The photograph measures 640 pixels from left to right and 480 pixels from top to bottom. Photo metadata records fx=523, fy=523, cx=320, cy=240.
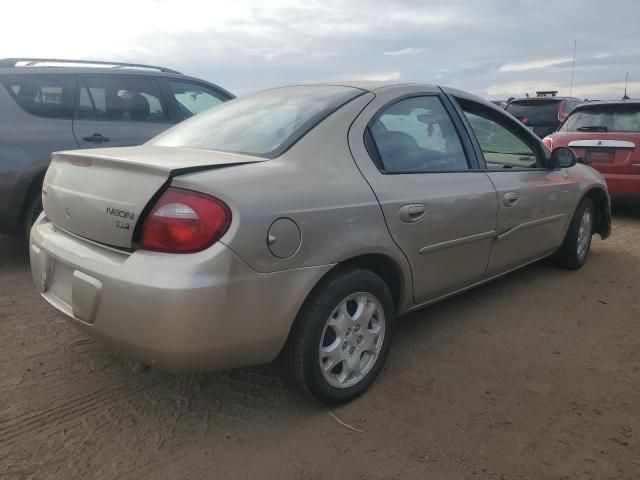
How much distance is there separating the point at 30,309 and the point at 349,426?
2.42 meters

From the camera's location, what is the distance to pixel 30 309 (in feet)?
11.6

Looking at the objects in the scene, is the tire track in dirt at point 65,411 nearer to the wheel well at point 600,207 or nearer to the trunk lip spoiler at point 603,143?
the wheel well at point 600,207

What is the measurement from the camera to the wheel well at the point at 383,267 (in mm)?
2495

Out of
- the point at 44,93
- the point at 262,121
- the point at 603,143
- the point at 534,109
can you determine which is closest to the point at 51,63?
the point at 44,93

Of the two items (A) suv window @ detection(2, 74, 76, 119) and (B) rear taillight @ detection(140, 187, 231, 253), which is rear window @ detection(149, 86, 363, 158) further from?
(A) suv window @ detection(2, 74, 76, 119)

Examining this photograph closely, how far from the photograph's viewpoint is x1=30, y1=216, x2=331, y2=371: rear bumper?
6.32 ft

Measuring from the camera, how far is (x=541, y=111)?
449 inches

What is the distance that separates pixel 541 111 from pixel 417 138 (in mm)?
9711

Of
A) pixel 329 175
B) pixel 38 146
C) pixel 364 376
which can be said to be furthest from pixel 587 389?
pixel 38 146

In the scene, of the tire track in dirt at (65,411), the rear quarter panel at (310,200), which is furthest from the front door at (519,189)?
the tire track in dirt at (65,411)

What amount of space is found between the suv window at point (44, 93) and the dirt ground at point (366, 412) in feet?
6.29

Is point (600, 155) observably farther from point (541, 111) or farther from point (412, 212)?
point (541, 111)

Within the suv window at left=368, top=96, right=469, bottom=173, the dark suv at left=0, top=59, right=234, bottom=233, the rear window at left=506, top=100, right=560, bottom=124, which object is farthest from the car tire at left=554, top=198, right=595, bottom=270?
the rear window at left=506, top=100, right=560, bottom=124

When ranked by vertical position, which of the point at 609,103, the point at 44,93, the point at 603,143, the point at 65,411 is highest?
the point at 609,103
